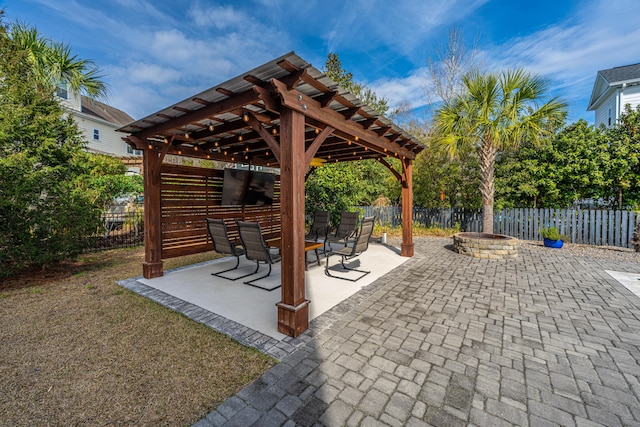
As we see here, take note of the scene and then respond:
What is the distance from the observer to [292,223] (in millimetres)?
2834

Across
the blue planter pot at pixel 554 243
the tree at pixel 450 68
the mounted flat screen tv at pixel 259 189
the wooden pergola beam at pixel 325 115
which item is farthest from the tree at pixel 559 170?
the mounted flat screen tv at pixel 259 189

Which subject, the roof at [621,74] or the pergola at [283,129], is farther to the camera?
the roof at [621,74]

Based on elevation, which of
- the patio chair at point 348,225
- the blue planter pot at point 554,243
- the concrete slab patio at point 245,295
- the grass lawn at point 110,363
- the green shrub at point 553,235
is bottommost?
the grass lawn at point 110,363

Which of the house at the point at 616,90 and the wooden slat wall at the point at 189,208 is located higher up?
the house at the point at 616,90

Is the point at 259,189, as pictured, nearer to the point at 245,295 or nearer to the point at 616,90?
the point at 245,295

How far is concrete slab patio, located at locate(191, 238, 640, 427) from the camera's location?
1.75 m

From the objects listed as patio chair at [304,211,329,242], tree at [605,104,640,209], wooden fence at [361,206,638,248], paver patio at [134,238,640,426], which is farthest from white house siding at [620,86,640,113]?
patio chair at [304,211,329,242]

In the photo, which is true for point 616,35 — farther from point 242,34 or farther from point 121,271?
point 121,271

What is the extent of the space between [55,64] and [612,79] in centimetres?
2190

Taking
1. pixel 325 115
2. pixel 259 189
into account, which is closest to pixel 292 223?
pixel 325 115

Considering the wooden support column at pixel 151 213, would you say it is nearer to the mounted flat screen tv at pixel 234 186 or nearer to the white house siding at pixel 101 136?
Result: the mounted flat screen tv at pixel 234 186

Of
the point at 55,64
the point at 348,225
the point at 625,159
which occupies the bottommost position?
the point at 348,225

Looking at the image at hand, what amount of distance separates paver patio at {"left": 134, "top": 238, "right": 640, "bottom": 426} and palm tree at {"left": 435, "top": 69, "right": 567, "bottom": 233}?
170 inches

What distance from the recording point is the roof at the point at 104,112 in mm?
16672
